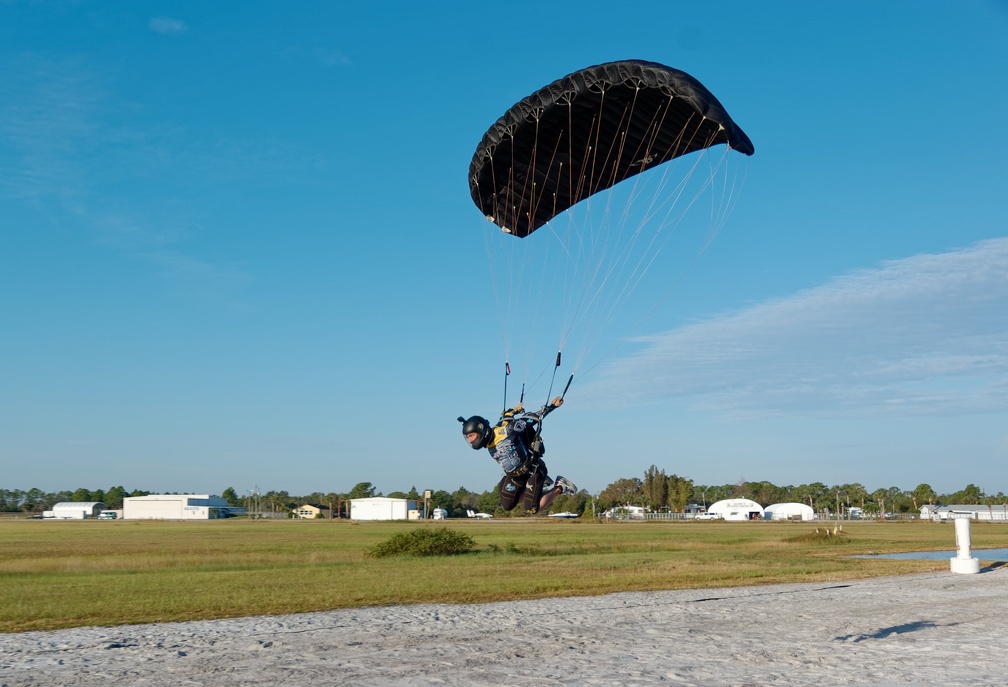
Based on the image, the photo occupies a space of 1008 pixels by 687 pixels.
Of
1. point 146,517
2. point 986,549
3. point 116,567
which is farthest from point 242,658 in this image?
point 146,517

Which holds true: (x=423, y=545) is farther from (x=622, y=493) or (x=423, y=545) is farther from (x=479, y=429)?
(x=622, y=493)

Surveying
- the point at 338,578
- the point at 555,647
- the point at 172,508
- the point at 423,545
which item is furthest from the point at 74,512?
the point at 555,647

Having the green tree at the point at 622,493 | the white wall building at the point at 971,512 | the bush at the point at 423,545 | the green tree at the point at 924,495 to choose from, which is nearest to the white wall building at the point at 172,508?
the green tree at the point at 622,493

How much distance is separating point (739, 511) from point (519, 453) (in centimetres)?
11767

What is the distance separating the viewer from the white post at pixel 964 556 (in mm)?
23375

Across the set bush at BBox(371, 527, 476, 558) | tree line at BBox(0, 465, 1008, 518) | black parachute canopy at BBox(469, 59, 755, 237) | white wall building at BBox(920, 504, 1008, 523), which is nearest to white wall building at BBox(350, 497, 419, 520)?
tree line at BBox(0, 465, 1008, 518)

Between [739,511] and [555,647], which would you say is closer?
[555,647]

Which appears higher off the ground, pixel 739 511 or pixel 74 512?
pixel 739 511

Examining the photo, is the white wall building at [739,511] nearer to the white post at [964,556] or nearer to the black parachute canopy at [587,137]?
the white post at [964,556]

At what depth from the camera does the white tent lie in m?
121

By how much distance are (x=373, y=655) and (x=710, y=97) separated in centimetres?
968

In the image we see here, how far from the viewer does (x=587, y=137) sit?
1641 centimetres

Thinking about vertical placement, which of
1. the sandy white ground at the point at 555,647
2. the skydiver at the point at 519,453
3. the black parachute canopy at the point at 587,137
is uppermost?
the black parachute canopy at the point at 587,137

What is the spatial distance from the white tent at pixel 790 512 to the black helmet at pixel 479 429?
11712 centimetres
